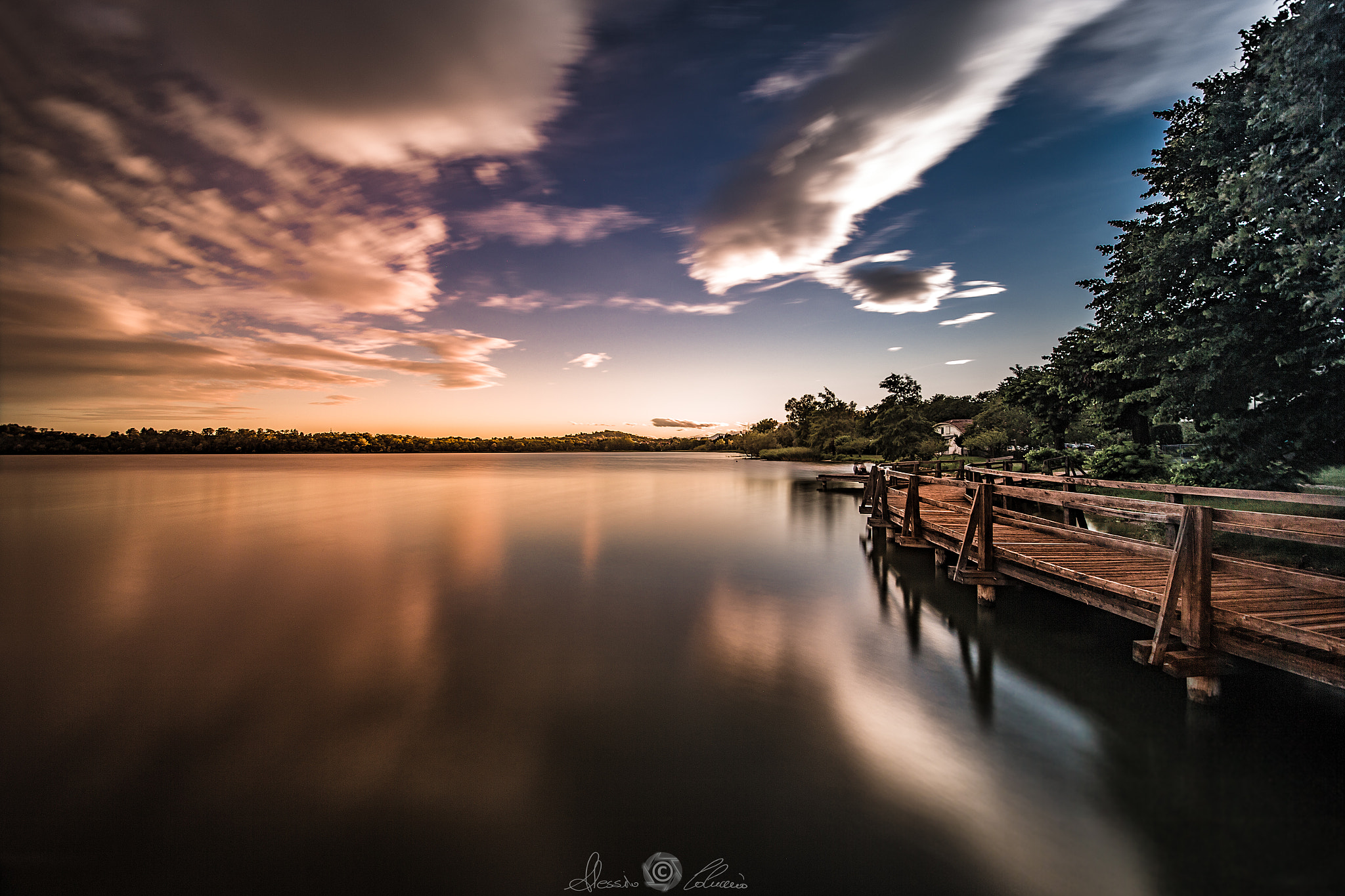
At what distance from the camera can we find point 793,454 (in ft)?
328

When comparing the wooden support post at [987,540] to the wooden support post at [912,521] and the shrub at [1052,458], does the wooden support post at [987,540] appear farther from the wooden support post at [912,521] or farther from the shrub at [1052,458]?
the shrub at [1052,458]

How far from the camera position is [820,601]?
12.2m

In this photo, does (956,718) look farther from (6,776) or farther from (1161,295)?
(1161,295)

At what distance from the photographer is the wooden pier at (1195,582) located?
16.9ft

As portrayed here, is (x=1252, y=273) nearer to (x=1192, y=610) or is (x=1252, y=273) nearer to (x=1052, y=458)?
(x=1192, y=610)

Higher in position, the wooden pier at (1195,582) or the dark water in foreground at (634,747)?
the wooden pier at (1195,582)

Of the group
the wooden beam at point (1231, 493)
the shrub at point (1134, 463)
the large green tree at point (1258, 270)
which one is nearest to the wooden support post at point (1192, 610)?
the wooden beam at point (1231, 493)

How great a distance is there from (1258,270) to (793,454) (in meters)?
91.5

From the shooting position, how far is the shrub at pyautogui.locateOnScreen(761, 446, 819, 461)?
97625 millimetres

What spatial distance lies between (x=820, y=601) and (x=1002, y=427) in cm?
4173

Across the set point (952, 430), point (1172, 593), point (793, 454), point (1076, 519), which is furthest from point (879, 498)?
point (793, 454)

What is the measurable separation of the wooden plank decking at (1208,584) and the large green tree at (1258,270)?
3939 millimetres

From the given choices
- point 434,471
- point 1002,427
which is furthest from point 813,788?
point 434,471

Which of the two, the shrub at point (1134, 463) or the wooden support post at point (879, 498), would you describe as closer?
the wooden support post at point (879, 498)
